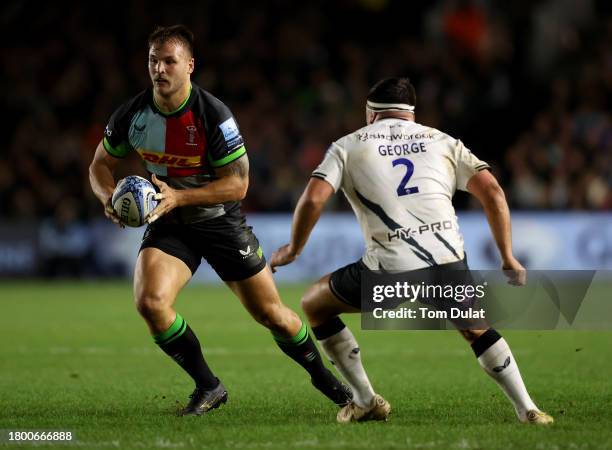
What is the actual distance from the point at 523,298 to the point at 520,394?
81 centimetres

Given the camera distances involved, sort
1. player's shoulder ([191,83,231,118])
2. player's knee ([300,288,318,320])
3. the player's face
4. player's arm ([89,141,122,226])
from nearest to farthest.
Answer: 1. player's knee ([300,288,318,320])
2. the player's face
3. player's shoulder ([191,83,231,118])
4. player's arm ([89,141,122,226])

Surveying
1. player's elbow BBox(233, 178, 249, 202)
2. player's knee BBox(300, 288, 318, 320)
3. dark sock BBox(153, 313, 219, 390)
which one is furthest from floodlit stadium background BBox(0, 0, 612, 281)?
player's knee BBox(300, 288, 318, 320)

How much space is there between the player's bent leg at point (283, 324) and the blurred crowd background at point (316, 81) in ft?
37.7

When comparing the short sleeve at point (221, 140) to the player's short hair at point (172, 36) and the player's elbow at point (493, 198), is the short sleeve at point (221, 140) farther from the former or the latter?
the player's elbow at point (493, 198)

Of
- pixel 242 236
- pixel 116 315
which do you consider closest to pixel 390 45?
pixel 116 315

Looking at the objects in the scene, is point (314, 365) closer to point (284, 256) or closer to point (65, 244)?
point (284, 256)

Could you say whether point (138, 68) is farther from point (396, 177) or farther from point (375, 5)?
point (396, 177)

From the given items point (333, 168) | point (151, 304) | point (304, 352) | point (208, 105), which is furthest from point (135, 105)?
point (304, 352)

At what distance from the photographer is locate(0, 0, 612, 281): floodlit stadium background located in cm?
1859

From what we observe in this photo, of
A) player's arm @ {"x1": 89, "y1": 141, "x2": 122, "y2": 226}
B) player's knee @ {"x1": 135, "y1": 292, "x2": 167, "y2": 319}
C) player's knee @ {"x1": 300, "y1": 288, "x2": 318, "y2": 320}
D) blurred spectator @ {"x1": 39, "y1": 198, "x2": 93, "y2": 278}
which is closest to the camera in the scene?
player's knee @ {"x1": 300, "y1": 288, "x2": 318, "y2": 320}

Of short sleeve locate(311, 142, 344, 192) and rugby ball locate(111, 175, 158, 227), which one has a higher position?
short sleeve locate(311, 142, 344, 192)

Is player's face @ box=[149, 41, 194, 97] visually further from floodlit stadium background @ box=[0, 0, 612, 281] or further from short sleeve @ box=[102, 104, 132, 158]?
floodlit stadium background @ box=[0, 0, 612, 281]

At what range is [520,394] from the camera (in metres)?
6.57

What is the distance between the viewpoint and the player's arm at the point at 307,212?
6.48m
